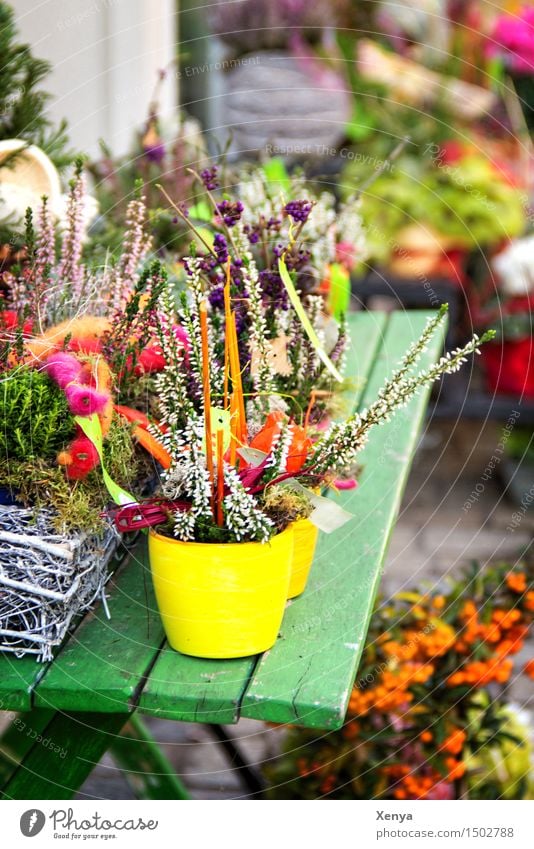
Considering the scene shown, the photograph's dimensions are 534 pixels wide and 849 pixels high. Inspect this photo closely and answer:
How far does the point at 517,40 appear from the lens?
3539 millimetres

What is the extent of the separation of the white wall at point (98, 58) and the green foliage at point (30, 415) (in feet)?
5.56

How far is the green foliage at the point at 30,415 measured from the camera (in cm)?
111

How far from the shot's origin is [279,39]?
412cm

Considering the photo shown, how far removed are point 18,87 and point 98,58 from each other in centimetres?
208

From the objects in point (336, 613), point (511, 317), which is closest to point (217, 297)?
point (336, 613)

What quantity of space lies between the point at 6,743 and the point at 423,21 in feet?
13.1

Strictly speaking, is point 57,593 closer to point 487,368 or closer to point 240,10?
point 487,368

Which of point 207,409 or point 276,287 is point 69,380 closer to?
point 207,409

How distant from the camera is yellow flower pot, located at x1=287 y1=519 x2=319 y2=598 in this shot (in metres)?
1.26

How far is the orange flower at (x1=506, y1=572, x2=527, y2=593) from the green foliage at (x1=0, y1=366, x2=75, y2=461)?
1.12m

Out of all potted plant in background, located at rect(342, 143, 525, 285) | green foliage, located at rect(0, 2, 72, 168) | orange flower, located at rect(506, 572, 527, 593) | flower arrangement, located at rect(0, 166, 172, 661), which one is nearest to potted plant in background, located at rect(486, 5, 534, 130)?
potted plant in background, located at rect(342, 143, 525, 285)

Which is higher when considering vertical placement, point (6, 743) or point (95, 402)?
point (95, 402)

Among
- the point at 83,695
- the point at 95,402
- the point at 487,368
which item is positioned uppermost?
the point at 95,402
